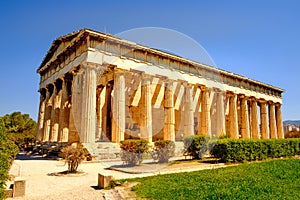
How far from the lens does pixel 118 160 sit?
16234mm

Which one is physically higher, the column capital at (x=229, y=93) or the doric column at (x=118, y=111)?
the column capital at (x=229, y=93)

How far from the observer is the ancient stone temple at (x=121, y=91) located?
59.4 ft

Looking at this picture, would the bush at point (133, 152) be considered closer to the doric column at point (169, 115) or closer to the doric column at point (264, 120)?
the doric column at point (169, 115)

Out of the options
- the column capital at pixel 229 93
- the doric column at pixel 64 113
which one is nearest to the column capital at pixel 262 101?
the column capital at pixel 229 93

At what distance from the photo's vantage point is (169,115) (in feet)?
74.1

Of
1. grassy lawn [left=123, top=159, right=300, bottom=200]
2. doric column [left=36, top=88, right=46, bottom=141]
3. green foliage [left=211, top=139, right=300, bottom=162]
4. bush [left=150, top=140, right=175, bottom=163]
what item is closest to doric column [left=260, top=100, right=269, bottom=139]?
green foliage [left=211, top=139, right=300, bottom=162]

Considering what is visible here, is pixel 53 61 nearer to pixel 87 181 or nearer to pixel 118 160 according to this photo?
pixel 118 160

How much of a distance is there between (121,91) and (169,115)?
19.6 feet

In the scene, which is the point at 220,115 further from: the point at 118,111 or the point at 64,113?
the point at 64,113

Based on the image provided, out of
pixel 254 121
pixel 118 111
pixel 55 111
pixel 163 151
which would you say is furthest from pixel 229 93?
pixel 55 111

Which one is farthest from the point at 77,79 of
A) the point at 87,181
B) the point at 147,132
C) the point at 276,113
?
the point at 276,113

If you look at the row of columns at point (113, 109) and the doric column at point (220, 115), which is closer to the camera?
the row of columns at point (113, 109)

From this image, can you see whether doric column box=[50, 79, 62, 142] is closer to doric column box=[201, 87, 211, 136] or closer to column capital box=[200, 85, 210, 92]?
column capital box=[200, 85, 210, 92]

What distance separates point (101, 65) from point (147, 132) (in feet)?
22.6
